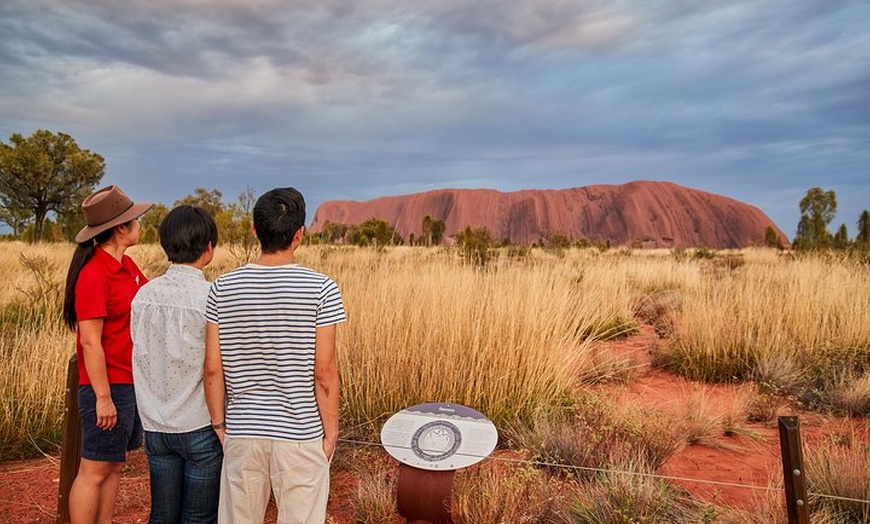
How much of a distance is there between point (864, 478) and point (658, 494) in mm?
1331

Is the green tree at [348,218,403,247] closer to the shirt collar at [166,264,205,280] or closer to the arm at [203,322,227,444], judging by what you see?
the shirt collar at [166,264,205,280]

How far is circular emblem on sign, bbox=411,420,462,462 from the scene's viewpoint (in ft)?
11.5

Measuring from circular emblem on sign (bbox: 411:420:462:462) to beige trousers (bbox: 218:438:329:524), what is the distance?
3.74ft

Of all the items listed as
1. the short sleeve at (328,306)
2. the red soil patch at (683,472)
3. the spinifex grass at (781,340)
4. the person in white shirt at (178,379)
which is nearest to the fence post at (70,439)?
the red soil patch at (683,472)

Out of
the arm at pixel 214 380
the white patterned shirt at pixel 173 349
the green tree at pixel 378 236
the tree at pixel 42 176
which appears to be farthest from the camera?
the tree at pixel 42 176

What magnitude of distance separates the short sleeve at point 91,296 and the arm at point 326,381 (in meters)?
1.09

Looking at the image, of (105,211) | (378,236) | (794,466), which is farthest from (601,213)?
(105,211)

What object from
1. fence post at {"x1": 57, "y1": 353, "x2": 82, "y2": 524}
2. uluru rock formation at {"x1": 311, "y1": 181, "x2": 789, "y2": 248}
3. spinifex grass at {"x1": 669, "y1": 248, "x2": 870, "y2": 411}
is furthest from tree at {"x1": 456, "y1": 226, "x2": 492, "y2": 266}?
uluru rock formation at {"x1": 311, "y1": 181, "x2": 789, "y2": 248}

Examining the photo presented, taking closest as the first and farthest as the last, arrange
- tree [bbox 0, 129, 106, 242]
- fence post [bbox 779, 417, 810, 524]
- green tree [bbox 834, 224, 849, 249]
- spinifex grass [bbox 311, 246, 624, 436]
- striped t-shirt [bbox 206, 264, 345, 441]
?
striped t-shirt [bbox 206, 264, 345, 441]
fence post [bbox 779, 417, 810, 524]
spinifex grass [bbox 311, 246, 624, 436]
green tree [bbox 834, 224, 849, 249]
tree [bbox 0, 129, 106, 242]

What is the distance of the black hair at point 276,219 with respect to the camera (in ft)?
7.52

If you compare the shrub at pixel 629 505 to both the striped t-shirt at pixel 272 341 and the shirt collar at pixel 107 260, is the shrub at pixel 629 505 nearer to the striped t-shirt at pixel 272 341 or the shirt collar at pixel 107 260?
the striped t-shirt at pixel 272 341

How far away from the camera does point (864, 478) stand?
377 centimetres

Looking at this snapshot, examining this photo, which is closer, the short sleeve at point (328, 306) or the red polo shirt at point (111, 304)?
the short sleeve at point (328, 306)

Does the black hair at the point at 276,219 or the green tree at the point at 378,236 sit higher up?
the green tree at the point at 378,236
